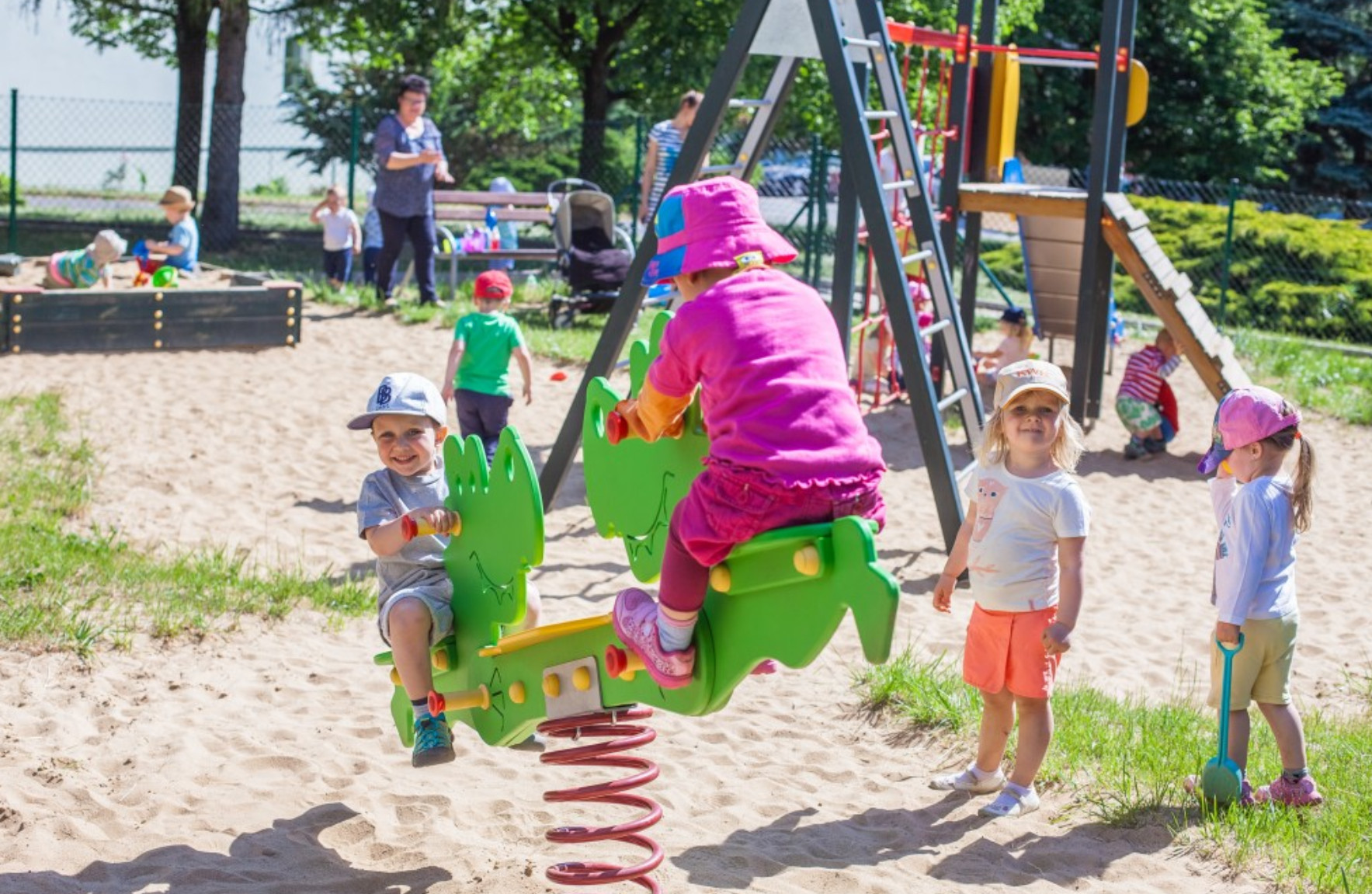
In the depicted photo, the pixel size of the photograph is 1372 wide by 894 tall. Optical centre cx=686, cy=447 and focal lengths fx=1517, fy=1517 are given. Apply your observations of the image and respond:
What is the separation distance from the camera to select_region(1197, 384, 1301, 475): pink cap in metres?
4.37


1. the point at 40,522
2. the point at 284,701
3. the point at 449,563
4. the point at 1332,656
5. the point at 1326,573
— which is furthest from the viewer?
the point at 1326,573

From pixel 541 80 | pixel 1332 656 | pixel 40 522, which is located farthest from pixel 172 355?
pixel 541 80

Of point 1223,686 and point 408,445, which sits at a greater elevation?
point 408,445

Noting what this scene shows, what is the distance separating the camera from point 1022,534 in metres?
4.38

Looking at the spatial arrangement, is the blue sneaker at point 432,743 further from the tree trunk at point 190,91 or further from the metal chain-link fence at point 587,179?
the tree trunk at point 190,91

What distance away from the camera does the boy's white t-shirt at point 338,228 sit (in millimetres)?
14312

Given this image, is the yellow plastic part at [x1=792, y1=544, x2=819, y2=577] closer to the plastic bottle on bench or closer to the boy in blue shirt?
the boy in blue shirt

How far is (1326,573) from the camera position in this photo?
7.83m

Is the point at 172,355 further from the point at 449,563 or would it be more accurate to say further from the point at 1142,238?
the point at 449,563

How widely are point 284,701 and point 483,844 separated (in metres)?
1.36

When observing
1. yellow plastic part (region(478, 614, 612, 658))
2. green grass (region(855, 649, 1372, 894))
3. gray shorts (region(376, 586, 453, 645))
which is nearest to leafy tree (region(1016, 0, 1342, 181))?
green grass (region(855, 649, 1372, 894))

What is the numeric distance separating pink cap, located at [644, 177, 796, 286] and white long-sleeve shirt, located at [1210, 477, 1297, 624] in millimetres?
1693

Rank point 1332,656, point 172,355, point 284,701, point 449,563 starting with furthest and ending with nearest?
point 172,355
point 1332,656
point 284,701
point 449,563

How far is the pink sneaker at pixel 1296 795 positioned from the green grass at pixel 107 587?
11.8ft
